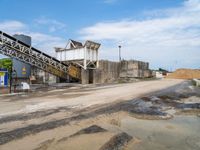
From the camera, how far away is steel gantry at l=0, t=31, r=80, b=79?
25656 millimetres

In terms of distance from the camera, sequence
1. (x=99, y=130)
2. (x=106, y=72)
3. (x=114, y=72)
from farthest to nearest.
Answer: (x=114, y=72)
(x=106, y=72)
(x=99, y=130)

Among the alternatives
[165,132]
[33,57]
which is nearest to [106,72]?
[33,57]

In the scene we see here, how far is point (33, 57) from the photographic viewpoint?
28.0m

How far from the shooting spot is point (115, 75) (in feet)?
129

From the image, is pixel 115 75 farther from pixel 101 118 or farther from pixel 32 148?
pixel 32 148

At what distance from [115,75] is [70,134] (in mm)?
33542

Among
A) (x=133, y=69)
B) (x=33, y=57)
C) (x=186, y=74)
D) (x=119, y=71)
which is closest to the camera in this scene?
(x=33, y=57)

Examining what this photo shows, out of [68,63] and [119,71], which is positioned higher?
[68,63]

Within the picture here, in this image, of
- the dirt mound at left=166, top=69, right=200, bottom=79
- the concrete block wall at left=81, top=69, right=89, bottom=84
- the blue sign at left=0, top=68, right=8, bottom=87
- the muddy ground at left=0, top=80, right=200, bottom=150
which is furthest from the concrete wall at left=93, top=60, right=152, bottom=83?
the muddy ground at left=0, top=80, right=200, bottom=150

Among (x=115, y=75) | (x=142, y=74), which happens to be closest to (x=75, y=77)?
(x=115, y=75)

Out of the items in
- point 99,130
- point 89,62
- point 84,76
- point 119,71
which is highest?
point 89,62

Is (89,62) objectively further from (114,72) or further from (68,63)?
(114,72)

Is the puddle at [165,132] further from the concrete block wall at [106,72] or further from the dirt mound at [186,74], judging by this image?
the dirt mound at [186,74]

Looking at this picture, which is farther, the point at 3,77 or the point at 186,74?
the point at 186,74
